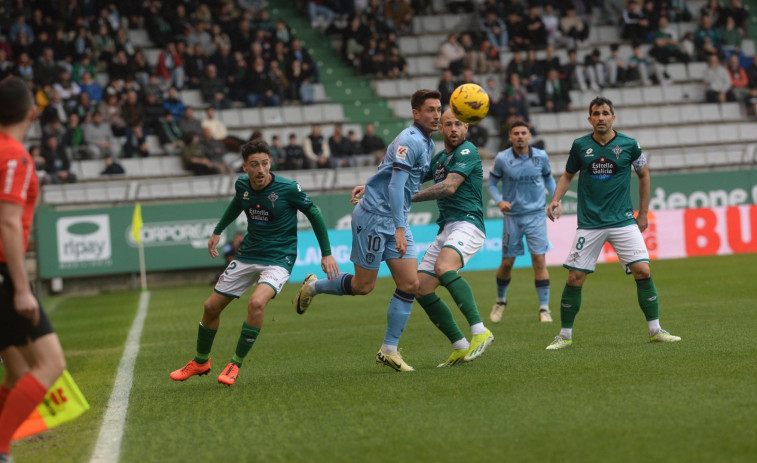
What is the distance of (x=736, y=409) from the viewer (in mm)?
5707

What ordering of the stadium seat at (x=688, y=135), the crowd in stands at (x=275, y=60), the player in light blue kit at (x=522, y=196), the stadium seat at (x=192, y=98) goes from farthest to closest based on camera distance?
1. the stadium seat at (x=688, y=135)
2. the stadium seat at (x=192, y=98)
3. the crowd in stands at (x=275, y=60)
4. the player in light blue kit at (x=522, y=196)

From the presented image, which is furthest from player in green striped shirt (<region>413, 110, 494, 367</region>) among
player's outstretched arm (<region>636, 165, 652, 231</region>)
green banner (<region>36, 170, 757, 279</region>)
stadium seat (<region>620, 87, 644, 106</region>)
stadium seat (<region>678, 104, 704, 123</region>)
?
stadium seat (<region>678, 104, 704, 123</region>)

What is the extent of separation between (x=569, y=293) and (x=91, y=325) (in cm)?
853

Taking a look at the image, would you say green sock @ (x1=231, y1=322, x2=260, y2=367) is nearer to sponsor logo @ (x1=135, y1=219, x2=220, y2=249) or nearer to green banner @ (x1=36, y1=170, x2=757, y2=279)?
green banner @ (x1=36, y1=170, x2=757, y2=279)

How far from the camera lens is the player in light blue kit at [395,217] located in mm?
Answer: 7883

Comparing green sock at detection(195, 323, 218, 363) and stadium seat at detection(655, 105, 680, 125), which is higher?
stadium seat at detection(655, 105, 680, 125)

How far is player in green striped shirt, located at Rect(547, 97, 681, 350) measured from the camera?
9.13 meters

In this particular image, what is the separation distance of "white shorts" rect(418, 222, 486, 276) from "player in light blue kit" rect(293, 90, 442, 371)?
0.41 metres

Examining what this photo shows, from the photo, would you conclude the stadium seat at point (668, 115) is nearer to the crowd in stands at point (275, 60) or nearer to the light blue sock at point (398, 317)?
the crowd in stands at point (275, 60)

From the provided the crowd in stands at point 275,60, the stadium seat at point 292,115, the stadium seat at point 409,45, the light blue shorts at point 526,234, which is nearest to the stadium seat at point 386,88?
the crowd in stands at point 275,60

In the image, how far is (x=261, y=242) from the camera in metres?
8.11

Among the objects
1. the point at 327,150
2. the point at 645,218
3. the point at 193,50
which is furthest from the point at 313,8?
the point at 645,218

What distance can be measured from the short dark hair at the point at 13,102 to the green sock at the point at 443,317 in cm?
410

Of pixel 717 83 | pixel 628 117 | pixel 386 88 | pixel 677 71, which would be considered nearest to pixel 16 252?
pixel 386 88
